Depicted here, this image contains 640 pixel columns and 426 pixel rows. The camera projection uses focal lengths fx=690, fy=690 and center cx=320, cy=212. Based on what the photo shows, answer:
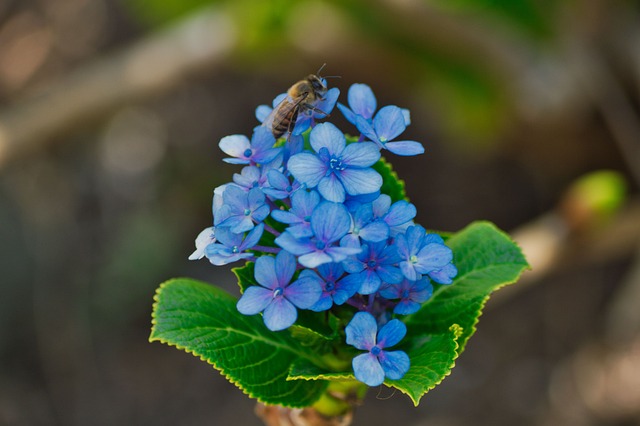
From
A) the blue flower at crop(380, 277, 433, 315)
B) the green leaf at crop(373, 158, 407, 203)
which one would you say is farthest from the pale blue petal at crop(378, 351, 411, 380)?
the green leaf at crop(373, 158, 407, 203)

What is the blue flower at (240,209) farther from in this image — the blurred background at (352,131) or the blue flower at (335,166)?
the blurred background at (352,131)

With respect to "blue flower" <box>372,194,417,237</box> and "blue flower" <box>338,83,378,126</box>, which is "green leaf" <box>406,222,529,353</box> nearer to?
"blue flower" <box>372,194,417,237</box>

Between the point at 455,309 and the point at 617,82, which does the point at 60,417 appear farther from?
the point at 617,82

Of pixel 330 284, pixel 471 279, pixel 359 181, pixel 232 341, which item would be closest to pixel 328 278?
pixel 330 284

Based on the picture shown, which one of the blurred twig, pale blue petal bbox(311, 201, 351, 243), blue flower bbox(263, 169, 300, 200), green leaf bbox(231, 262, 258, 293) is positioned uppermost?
the blurred twig

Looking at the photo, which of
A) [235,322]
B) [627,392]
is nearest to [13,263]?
[235,322]

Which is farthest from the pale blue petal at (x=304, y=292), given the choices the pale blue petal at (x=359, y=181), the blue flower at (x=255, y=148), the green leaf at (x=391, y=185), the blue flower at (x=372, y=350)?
the green leaf at (x=391, y=185)
